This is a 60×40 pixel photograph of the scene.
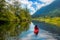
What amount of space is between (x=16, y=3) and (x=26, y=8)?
5932 millimetres

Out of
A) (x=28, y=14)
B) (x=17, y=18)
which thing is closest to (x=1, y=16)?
(x=17, y=18)

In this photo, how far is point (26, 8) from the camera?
5578cm

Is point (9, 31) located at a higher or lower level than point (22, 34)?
higher

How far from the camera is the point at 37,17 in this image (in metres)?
89.6

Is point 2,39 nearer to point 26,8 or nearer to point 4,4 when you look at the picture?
point 4,4

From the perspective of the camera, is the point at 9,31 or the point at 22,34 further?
the point at 9,31

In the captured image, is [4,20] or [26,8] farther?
[26,8]

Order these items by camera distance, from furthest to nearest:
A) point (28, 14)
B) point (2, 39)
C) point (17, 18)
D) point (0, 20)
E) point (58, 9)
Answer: point (58, 9) < point (28, 14) < point (17, 18) < point (0, 20) < point (2, 39)

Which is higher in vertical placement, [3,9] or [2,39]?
[3,9]

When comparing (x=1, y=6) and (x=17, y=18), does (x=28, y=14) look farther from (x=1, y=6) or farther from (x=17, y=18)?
(x=1, y=6)

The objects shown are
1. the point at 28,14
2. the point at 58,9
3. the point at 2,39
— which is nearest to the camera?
the point at 2,39

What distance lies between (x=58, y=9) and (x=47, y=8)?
5.71m

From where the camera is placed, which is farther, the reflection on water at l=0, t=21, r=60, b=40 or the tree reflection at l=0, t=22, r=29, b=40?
the tree reflection at l=0, t=22, r=29, b=40

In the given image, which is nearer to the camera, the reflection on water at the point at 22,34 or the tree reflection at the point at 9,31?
the reflection on water at the point at 22,34
